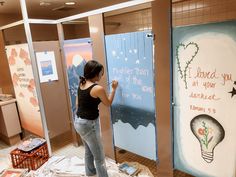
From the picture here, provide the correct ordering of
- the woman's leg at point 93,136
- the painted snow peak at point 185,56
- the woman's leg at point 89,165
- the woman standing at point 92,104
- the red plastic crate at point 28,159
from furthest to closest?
1. the red plastic crate at point 28,159
2. the woman's leg at point 89,165
3. the woman's leg at point 93,136
4. the woman standing at point 92,104
5. the painted snow peak at point 185,56

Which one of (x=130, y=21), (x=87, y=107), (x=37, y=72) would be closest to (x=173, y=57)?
(x=87, y=107)

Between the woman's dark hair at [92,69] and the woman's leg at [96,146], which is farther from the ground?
the woman's dark hair at [92,69]

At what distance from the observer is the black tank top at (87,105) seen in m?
1.79

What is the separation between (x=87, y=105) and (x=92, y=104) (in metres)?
0.05

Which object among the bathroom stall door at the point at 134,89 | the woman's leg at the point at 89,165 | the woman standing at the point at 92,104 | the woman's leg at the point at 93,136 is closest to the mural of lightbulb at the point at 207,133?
the bathroom stall door at the point at 134,89

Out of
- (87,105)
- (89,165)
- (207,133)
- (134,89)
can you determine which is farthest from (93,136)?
(207,133)

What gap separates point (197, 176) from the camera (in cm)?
180

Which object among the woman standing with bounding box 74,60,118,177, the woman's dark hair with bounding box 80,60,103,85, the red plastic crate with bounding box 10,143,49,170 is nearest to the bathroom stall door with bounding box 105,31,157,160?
the woman standing with bounding box 74,60,118,177

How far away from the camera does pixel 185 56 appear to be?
5.32 feet

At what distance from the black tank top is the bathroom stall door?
387mm

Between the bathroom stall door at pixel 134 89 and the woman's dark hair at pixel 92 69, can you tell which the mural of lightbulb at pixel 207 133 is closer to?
the bathroom stall door at pixel 134 89

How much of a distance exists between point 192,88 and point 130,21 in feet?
5.45

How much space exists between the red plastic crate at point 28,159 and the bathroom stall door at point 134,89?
1080 mm

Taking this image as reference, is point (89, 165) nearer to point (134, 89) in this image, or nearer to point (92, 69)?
point (134, 89)
